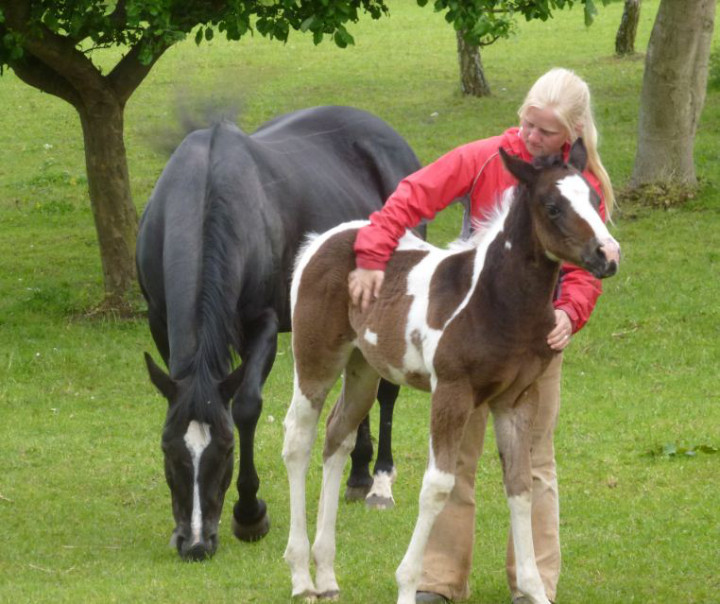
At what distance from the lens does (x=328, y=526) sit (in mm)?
5145

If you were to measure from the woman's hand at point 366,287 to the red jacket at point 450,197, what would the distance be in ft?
0.09

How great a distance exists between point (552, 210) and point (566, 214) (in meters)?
0.06

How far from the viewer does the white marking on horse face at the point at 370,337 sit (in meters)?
4.77

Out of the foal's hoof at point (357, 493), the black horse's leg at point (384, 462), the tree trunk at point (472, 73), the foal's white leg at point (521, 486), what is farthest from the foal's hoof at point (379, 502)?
the tree trunk at point (472, 73)

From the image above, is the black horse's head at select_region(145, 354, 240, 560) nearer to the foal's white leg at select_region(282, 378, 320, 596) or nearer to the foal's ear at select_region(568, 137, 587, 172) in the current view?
the foal's white leg at select_region(282, 378, 320, 596)

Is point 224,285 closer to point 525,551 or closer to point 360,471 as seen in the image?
point 360,471

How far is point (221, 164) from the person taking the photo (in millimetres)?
7195

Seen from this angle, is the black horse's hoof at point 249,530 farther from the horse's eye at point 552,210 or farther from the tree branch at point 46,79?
the tree branch at point 46,79

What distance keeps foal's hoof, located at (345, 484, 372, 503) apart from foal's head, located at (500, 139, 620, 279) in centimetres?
352

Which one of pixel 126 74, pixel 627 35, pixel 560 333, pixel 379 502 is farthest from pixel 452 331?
pixel 627 35

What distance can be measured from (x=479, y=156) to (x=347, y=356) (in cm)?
95

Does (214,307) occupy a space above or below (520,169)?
below

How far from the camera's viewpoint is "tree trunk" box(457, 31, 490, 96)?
70.7 ft

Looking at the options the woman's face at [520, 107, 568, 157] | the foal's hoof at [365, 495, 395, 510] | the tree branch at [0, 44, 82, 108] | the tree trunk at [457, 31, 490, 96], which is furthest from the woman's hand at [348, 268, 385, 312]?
the tree trunk at [457, 31, 490, 96]
